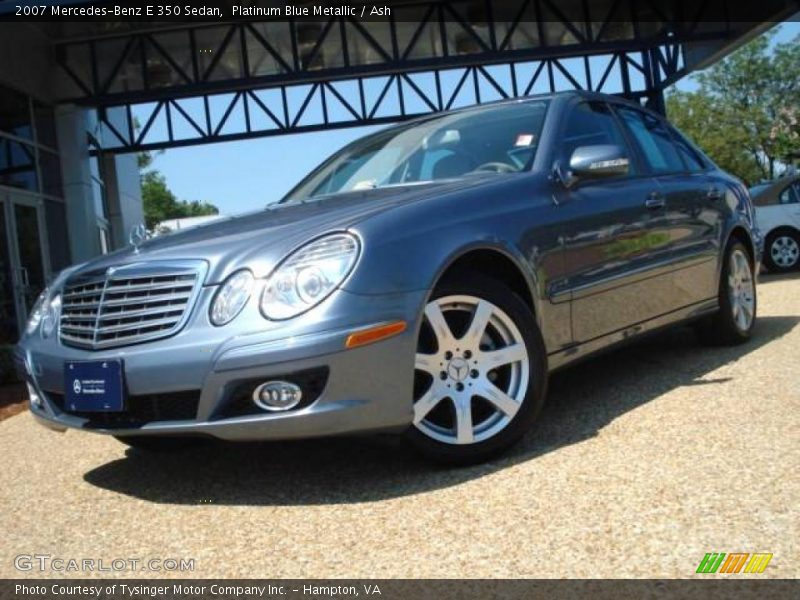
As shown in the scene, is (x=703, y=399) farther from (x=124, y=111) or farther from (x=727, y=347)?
(x=124, y=111)

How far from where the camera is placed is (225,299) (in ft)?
9.46

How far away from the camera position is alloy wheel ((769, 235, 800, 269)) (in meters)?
12.6

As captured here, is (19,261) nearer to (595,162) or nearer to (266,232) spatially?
(266,232)

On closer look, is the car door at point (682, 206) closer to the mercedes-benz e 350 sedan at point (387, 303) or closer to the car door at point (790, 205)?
the mercedes-benz e 350 sedan at point (387, 303)

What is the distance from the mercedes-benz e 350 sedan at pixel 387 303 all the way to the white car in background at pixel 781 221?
9.43 m

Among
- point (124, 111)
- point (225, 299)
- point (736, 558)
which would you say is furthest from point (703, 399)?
point (124, 111)

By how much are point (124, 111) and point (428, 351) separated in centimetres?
1617

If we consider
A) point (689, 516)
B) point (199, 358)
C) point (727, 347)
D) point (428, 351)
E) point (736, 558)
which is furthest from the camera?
point (727, 347)

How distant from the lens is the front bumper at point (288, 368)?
2785 millimetres

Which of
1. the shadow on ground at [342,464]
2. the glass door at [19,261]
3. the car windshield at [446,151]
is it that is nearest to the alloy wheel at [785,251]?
the shadow on ground at [342,464]

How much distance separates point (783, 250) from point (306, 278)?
11.6 m

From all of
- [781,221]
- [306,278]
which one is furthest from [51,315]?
[781,221]

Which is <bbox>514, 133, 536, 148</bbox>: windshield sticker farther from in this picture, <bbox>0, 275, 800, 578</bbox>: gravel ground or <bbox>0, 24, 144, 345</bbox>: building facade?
<bbox>0, 24, 144, 345</bbox>: building facade

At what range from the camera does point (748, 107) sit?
4072 centimetres
